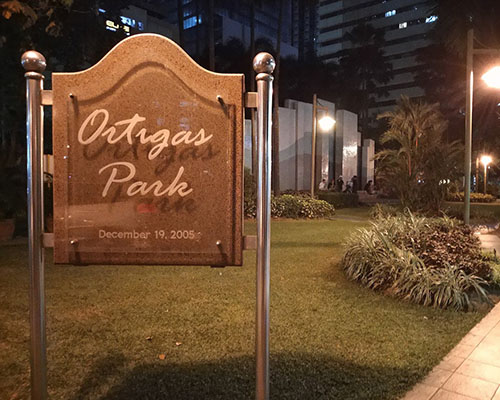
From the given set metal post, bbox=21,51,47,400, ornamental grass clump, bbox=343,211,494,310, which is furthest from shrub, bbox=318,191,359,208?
metal post, bbox=21,51,47,400

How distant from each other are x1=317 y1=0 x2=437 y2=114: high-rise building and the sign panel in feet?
284

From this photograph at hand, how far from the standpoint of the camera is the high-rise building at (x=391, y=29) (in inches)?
3538

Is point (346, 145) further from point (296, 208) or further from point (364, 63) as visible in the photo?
point (364, 63)

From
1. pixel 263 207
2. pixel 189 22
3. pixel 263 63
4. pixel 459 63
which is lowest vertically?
pixel 263 207

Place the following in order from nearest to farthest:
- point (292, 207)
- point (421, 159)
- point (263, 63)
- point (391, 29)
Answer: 1. point (263, 63)
2. point (421, 159)
3. point (292, 207)
4. point (391, 29)

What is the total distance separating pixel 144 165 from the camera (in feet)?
8.68

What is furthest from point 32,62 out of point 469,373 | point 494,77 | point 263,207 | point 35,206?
point 494,77

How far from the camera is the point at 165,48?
2.62 meters

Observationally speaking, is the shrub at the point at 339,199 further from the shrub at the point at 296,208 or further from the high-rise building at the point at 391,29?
the high-rise building at the point at 391,29

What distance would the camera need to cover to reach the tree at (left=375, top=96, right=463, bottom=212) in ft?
44.5

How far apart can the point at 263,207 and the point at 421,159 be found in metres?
12.2

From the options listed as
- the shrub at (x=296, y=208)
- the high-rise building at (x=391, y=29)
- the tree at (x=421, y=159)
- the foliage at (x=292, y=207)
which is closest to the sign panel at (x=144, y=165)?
the tree at (x=421, y=159)

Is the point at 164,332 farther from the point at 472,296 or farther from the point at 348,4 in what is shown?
the point at 348,4

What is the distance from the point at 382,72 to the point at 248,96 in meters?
65.9
